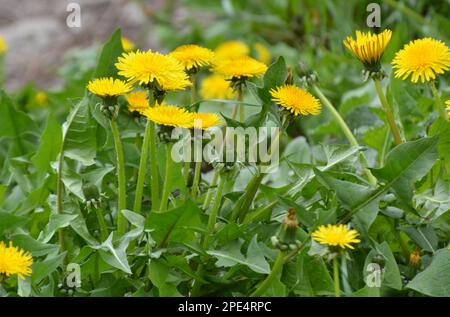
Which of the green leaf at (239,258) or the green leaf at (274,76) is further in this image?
the green leaf at (274,76)

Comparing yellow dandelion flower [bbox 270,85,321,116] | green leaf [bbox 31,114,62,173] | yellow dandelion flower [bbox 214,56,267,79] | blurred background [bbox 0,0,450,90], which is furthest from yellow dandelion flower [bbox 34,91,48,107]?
yellow dandelion flower [bbox 270,85,321,116]

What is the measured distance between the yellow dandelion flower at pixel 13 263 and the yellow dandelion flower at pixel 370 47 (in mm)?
744

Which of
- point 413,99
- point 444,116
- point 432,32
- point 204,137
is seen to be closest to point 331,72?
point 432,32

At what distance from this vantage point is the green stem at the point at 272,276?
140cm

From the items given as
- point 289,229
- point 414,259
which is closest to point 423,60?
point 414,259

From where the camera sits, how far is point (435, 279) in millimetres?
1498

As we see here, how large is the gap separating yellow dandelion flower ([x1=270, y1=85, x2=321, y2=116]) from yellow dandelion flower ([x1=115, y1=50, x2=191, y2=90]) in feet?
0.59

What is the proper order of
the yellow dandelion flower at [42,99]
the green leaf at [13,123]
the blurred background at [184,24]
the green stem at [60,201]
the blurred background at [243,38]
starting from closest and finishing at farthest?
the green stem at [60,201] → the green leaf at [13,123] → the blurred background at [243,38] → the yellow dandelion flower at [42,99] → the blurred background at [184,24]

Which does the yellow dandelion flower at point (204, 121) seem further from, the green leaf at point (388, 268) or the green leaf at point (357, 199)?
the green leaf at point (388, 268)

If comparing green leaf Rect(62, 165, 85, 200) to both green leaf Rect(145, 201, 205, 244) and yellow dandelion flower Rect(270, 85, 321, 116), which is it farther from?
yellow dandelion flower Rect(270, 85, 321, 116)

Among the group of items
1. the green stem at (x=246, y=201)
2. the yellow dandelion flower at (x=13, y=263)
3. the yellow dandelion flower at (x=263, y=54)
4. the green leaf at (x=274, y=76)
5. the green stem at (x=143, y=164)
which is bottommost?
the yellow dandelion flower at (x=13, y=263)

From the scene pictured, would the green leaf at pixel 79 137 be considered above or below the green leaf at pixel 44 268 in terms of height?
above

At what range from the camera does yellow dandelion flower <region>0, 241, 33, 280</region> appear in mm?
1361

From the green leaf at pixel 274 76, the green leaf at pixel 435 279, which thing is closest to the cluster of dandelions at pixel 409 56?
the green leaf at pixel 274 76
